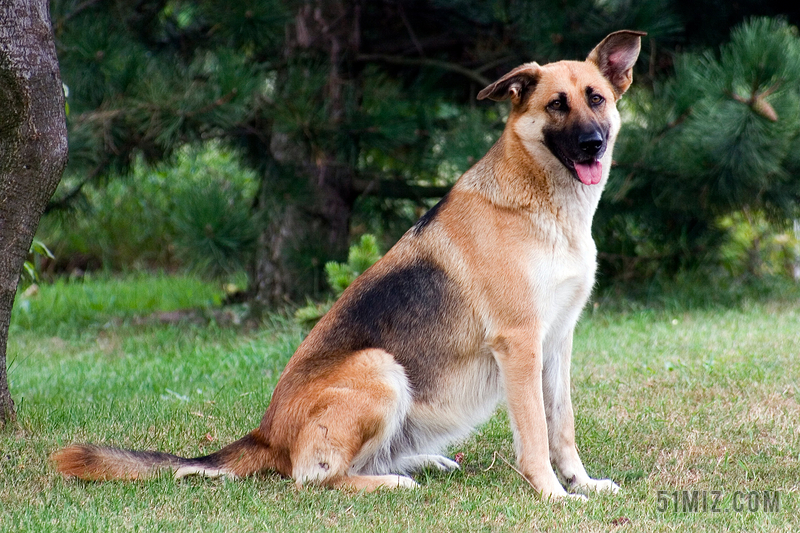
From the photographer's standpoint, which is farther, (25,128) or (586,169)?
(25,128)

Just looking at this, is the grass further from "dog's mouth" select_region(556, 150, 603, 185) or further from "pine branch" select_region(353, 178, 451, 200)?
"pine branch" select_region(353, 178, 451, 200)

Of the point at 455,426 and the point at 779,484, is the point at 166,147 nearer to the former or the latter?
the point at 455,426

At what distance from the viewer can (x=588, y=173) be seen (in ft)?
11.1

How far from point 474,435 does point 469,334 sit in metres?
0.93

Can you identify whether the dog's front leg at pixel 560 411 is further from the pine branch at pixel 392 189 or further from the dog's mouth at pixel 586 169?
the pine branch at pixel 392 189

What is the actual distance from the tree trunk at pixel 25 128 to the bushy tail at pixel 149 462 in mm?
992

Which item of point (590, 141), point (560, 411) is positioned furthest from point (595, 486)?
point (590, 141)

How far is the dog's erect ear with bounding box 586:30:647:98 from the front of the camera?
359cm

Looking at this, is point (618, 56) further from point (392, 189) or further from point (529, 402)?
point (392, 189)

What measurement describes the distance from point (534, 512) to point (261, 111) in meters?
→ 4.85

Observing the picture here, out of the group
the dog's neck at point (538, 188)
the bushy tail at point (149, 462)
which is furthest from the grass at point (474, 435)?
the dog's neck at point (538, 188)

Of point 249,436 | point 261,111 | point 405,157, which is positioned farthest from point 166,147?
point 249,436

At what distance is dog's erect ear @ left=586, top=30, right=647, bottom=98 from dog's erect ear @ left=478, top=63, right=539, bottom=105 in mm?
302

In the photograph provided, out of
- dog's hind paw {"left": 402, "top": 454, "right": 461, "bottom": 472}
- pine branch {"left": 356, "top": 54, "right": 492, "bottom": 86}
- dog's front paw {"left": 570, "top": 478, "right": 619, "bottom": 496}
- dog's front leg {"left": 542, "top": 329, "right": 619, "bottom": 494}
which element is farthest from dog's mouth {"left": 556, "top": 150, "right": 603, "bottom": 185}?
pine branch {"left": 356, "top": 54, "right": 492, "bottom": 86}
